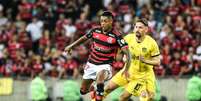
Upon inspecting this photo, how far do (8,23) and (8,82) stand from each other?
344cm

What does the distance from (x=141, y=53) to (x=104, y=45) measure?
0.88 m

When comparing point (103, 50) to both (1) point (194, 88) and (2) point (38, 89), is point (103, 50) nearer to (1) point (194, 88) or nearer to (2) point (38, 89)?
(1) point (194, 88)

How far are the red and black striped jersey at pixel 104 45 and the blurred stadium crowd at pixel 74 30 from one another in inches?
275

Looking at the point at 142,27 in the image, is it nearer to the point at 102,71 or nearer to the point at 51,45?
the point at 102,71

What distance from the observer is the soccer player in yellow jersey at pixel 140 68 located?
16.9 m

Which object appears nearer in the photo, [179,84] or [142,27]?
[142,27]

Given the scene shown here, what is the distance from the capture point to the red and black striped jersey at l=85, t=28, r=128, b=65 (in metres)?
16.6

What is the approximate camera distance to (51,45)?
26375 millimetres

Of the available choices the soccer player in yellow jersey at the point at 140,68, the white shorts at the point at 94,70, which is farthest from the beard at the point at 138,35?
the white shorts at the point at 94,70

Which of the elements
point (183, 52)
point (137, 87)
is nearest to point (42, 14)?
point (183, 52)

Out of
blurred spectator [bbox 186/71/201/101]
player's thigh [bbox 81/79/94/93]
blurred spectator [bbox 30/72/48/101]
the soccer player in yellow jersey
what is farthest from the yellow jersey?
blurred spectator [bbox 30/72/48/101]

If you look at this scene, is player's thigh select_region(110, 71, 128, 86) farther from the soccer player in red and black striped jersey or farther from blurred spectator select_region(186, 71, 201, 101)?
blurred spectator select_region(186, 71, 201, 101)

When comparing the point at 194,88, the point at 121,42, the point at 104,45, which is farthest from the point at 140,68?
the point at 194,88

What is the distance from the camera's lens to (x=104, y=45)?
54.7 ft
